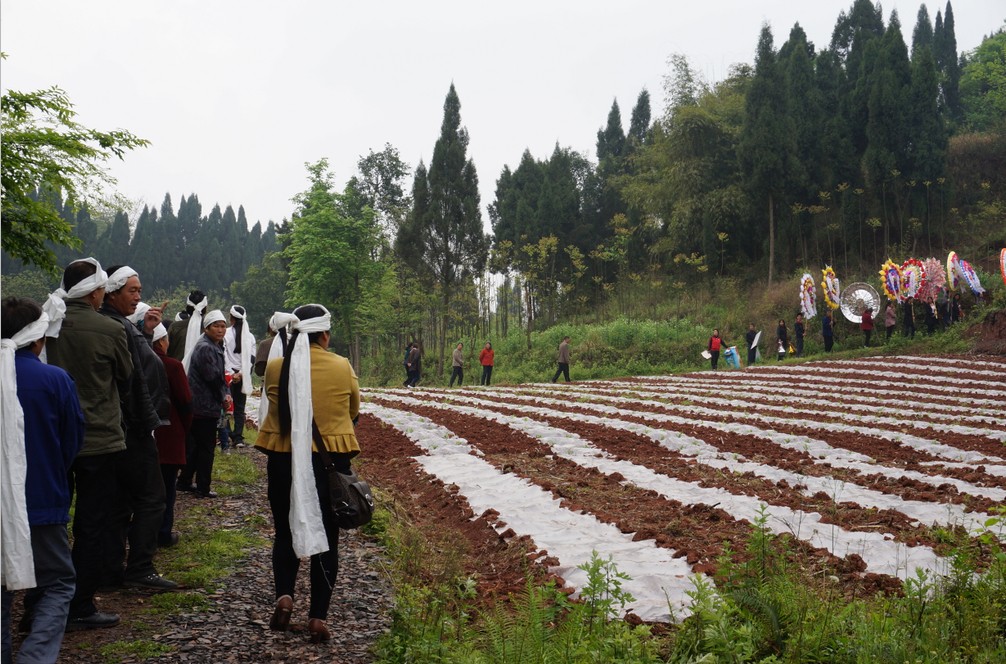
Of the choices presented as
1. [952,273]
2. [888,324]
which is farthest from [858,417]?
[952,273]

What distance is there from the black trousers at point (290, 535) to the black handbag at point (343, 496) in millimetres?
63

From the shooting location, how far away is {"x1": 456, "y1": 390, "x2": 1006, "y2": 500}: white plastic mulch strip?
9.55 meters

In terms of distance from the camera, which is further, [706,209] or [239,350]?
[706,209]

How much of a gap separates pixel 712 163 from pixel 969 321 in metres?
17.4

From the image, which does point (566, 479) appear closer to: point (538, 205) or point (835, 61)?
point (538, 205)

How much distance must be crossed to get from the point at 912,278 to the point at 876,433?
17434mm

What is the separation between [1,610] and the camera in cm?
388

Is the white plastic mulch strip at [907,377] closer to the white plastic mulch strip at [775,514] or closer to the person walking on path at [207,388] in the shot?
the white plastic mulch strip at [775,514]

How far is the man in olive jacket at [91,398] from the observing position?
5.10m

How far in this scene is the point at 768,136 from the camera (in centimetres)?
3862

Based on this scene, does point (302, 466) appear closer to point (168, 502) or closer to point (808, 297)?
point (168, 502)

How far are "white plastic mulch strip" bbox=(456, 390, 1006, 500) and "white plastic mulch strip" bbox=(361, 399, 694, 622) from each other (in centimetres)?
353

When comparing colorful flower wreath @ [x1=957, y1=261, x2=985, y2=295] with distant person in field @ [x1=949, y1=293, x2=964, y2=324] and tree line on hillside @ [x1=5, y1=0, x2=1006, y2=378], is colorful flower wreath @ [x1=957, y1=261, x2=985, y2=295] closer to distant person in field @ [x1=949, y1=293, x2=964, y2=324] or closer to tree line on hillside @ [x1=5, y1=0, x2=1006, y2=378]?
distant person in field @ [x1=949, y1=293, x2=964, y2=324]

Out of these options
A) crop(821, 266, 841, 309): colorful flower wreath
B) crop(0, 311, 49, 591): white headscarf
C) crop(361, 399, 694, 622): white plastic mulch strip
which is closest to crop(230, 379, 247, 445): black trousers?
crop(361, 399, 694, 622): white plastic mulch strip
